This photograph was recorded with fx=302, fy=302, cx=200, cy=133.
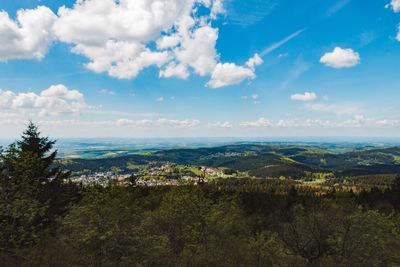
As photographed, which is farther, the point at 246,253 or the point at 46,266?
the point at 246,253

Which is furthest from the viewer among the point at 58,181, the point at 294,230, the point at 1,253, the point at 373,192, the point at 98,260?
the point at 373,192

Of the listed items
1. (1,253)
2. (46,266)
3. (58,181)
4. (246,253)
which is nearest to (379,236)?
(246,253)

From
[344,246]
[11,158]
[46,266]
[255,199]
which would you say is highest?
[11,158]

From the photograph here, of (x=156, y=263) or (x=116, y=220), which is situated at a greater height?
(x=116, y=220)

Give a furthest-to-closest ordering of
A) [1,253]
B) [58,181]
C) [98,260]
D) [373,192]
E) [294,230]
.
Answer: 1. [373,192]
2. [58,181]
3. [294,230]
4. [98,260]
5. [1,253]

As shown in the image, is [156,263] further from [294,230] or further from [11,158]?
[294,230]

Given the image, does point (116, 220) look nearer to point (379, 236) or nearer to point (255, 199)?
point (379, 236)
